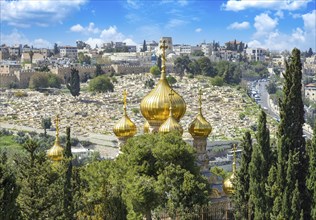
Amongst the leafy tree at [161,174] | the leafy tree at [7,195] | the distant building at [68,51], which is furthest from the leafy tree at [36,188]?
the distant building at [68,51]

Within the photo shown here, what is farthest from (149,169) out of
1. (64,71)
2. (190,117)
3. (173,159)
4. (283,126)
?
(64,71)

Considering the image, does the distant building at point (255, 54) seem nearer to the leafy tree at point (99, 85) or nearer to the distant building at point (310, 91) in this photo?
the distant building at point (310, 91)

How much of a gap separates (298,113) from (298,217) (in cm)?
268

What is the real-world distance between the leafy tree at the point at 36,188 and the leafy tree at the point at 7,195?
1.28 m

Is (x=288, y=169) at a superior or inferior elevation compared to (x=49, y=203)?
superior

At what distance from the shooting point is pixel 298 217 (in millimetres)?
11906

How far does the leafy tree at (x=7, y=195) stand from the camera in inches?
387

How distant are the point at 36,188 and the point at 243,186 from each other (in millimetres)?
5504

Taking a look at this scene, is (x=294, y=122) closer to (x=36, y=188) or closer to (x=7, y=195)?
(x=36, y=188)

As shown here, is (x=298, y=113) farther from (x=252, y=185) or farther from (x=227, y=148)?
(x=227, y=148)

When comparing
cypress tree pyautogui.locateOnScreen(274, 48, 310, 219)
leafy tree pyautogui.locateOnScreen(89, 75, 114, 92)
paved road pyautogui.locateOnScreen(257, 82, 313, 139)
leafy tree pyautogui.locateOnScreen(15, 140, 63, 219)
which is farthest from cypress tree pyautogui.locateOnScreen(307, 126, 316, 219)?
leafy tree pyautogui.locateOnScreen(89, 75, 114, 92)

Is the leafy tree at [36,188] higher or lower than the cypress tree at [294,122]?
lower

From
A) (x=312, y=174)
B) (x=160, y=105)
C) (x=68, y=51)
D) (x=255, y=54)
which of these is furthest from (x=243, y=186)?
(x=255, y=54)

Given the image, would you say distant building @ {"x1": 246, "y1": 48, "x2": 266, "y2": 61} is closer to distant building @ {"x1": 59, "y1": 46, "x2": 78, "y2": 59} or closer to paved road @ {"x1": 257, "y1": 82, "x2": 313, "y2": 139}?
paved road @ {"x1": 257, "y1": 82, "x2": 313, "y2": 139}
